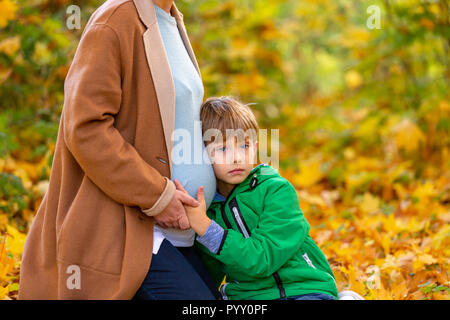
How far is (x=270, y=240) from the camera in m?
2.13

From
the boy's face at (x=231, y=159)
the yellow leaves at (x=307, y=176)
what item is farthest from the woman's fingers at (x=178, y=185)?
the yellow leaves at (x=307, y=176)

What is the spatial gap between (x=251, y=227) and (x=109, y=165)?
2.20 feet

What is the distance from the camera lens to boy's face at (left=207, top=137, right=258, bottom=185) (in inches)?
88.0

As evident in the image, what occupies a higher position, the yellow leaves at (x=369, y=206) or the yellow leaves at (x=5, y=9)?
the yellow leaves at (x=5, y=9)

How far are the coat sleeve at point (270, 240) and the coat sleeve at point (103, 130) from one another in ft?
1.12

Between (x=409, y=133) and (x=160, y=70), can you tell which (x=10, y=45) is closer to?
(x=160, y=70)

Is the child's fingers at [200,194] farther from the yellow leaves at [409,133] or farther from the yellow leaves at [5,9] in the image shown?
the yellow leaves at [409,133]

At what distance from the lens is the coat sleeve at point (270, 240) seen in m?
2.10

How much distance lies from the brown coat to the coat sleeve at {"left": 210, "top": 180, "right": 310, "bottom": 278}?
33 cm

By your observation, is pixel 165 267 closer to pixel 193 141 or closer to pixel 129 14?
pixel 193 141

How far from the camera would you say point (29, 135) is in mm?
4254

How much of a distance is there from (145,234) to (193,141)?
1.40 ft

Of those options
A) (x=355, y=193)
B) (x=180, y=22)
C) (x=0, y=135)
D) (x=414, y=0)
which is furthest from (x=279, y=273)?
(x=414, y=0)

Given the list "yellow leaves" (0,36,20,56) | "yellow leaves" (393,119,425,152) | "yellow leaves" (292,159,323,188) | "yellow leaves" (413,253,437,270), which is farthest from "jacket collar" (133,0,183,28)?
"yellow leaves" (393,119,425,152)
